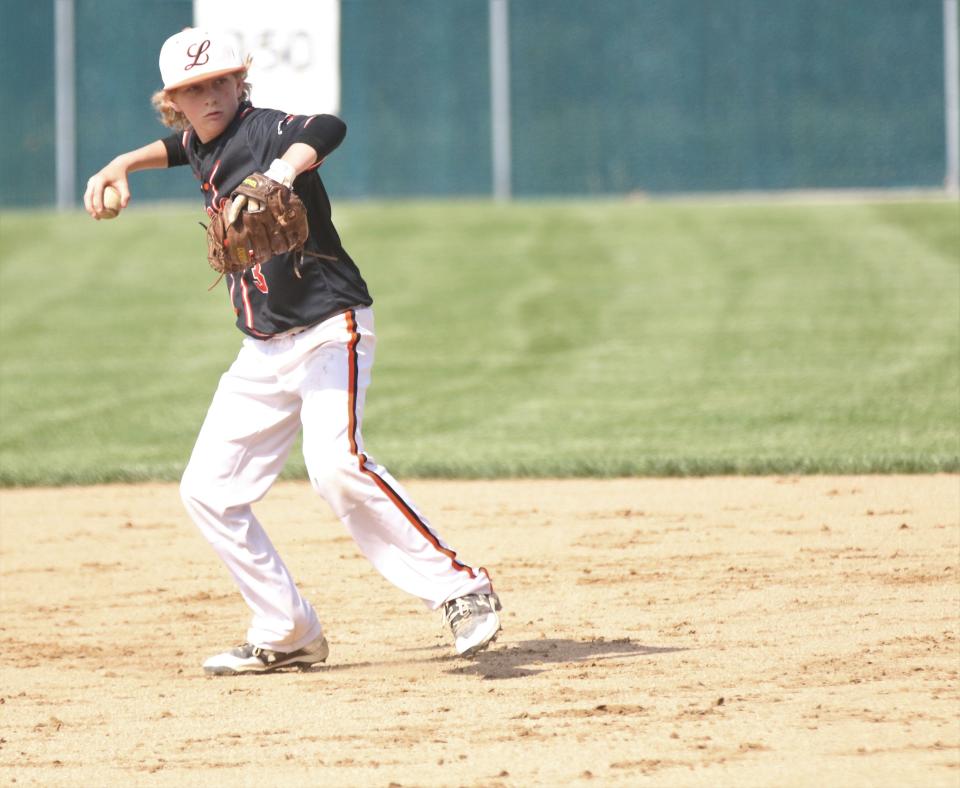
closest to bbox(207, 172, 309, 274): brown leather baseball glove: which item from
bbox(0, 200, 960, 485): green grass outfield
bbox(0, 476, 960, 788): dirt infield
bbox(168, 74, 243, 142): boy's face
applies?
bbox(168, 74, 243, 142): boy's face

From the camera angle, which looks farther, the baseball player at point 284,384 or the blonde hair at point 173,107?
the blonde hair at point 173,107

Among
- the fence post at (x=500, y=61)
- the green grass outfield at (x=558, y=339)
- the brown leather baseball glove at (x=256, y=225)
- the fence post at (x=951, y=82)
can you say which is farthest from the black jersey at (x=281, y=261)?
the fence post at (x=951, y=82)

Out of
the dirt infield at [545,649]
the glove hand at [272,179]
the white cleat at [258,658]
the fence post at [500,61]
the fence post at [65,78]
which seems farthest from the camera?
the fence post at [65,78]

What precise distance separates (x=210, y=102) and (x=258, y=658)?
6.01 feet

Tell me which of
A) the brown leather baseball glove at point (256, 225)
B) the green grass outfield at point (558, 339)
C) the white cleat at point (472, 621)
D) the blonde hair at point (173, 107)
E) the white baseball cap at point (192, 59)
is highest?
the white baseball cap at point (192, 59)

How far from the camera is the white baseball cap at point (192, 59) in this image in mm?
4688

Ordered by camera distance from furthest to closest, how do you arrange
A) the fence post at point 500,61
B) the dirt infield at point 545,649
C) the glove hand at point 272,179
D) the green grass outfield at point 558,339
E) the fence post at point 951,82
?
the fence post at point 500,61
the fence post at point 951,82
the green grass outfield at point 558,339
the glove hand at point 272,179
the dirt infield at point 545,649

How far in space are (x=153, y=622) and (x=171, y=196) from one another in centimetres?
1484

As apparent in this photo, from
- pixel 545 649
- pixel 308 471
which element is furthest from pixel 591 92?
pixel 308 471

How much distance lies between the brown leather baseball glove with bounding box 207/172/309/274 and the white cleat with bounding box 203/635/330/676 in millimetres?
1307

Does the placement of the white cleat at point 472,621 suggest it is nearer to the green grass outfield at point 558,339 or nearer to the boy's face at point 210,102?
the boy's face at point 210,102

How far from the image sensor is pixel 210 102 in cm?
479

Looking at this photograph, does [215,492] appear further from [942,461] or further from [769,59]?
[769,59]

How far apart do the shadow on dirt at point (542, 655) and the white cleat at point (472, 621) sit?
5.1 inches
